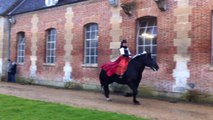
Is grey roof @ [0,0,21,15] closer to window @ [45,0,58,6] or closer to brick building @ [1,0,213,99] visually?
brick building @ [1,0,213,99]

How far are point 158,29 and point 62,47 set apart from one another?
6.60 metres

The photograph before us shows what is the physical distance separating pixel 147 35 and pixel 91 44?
3.61 m

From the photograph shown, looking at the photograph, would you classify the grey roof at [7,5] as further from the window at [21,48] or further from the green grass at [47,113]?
the green grass at [47,113]

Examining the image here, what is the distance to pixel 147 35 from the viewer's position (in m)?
15.3

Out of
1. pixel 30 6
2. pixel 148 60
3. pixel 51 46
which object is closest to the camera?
pixel 148 60

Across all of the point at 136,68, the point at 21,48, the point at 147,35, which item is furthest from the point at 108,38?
the point at 21,48

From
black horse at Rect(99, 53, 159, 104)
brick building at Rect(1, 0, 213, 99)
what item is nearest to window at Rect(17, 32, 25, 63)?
brick building at Rect(1, 0, 213, 99)

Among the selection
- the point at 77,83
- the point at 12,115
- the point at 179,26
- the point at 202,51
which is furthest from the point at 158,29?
the point at 12,115

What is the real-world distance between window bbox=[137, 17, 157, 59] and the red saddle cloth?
7.83 feet

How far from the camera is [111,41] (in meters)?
16.5

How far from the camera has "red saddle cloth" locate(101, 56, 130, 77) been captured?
12.8 metres

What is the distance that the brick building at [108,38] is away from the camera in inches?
518

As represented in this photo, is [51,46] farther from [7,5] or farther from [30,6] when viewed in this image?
[7,5]

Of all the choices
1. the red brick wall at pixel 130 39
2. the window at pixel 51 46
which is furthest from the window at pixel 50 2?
the window at pixel 51 46
